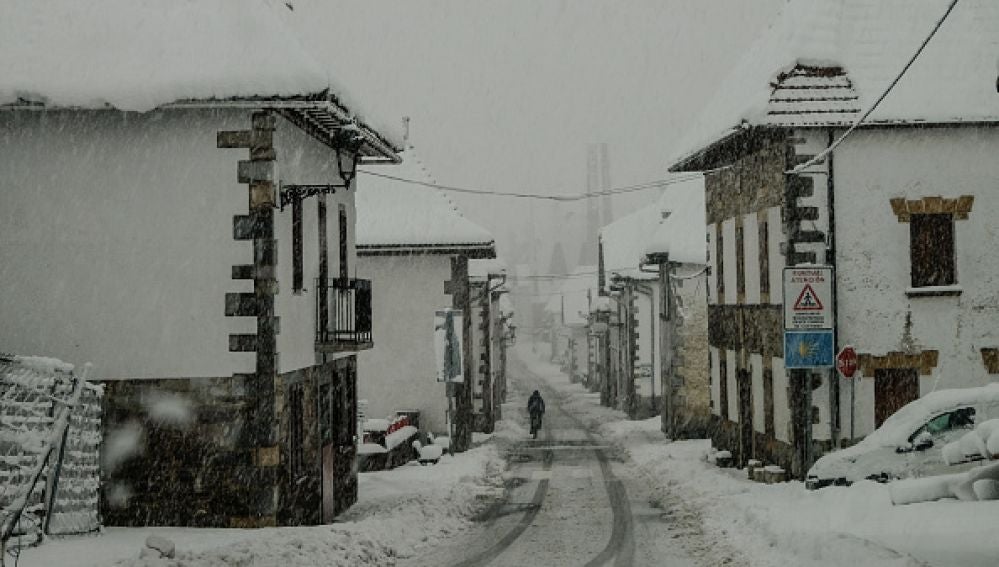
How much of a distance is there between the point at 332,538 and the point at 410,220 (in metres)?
18.1

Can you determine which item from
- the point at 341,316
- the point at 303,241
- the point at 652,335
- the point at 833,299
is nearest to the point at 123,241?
the point at 303,241

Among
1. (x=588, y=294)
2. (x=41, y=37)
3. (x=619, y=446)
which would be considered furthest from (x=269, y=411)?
(x=588, y=294)

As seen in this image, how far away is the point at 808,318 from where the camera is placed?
63.2 feet

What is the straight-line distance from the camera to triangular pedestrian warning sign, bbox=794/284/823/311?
18.9 metres

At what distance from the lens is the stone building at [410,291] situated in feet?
103

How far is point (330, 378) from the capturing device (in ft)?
64.7

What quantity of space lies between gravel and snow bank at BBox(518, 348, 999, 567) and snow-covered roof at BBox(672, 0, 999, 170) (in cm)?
682

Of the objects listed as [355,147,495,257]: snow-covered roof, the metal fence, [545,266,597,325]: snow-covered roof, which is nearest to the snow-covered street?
the metal fence

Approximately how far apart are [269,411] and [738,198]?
13.7m

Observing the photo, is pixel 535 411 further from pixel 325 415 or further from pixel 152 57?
pixel 152 57

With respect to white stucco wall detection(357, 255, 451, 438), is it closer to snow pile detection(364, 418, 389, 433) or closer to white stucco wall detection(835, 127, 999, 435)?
snow pile detection(364, 418, 389, 433)

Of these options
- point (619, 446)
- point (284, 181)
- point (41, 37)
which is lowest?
point (619, 446)

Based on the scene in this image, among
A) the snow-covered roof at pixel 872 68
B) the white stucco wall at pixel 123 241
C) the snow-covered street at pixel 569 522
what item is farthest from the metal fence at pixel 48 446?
the snow-covered roof at pixel 872 68

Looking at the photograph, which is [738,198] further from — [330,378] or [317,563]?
[317,563]
